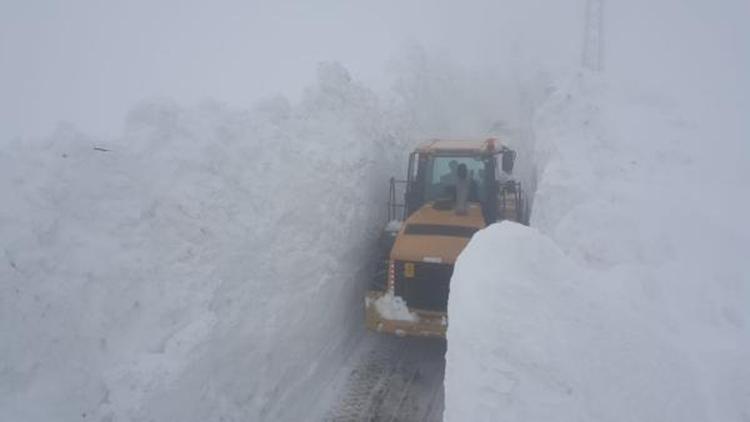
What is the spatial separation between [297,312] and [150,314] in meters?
2.16

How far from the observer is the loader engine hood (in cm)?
752

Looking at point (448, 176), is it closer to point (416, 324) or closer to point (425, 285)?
point (425, 285)

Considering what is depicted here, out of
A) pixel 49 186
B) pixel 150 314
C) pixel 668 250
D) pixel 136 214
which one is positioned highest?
pixel 49 186

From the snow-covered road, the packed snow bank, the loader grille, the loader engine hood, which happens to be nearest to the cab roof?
the loader engine hood

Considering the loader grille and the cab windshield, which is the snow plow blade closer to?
the loader grille

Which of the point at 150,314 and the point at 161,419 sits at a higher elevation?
the point at 150,314

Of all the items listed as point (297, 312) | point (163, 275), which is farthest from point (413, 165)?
point (163, 275)

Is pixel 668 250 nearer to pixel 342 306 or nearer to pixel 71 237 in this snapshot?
pixel 342 306

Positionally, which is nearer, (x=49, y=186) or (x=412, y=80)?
(x=49, y=186)

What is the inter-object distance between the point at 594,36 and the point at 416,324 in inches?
756

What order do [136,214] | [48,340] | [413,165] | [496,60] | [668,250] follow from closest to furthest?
[48,340] < [136,214] < [668,250] < [413,165] < [496,60]

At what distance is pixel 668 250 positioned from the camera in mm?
5918

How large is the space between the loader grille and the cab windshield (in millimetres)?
1981

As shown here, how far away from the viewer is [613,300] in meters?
4.21
